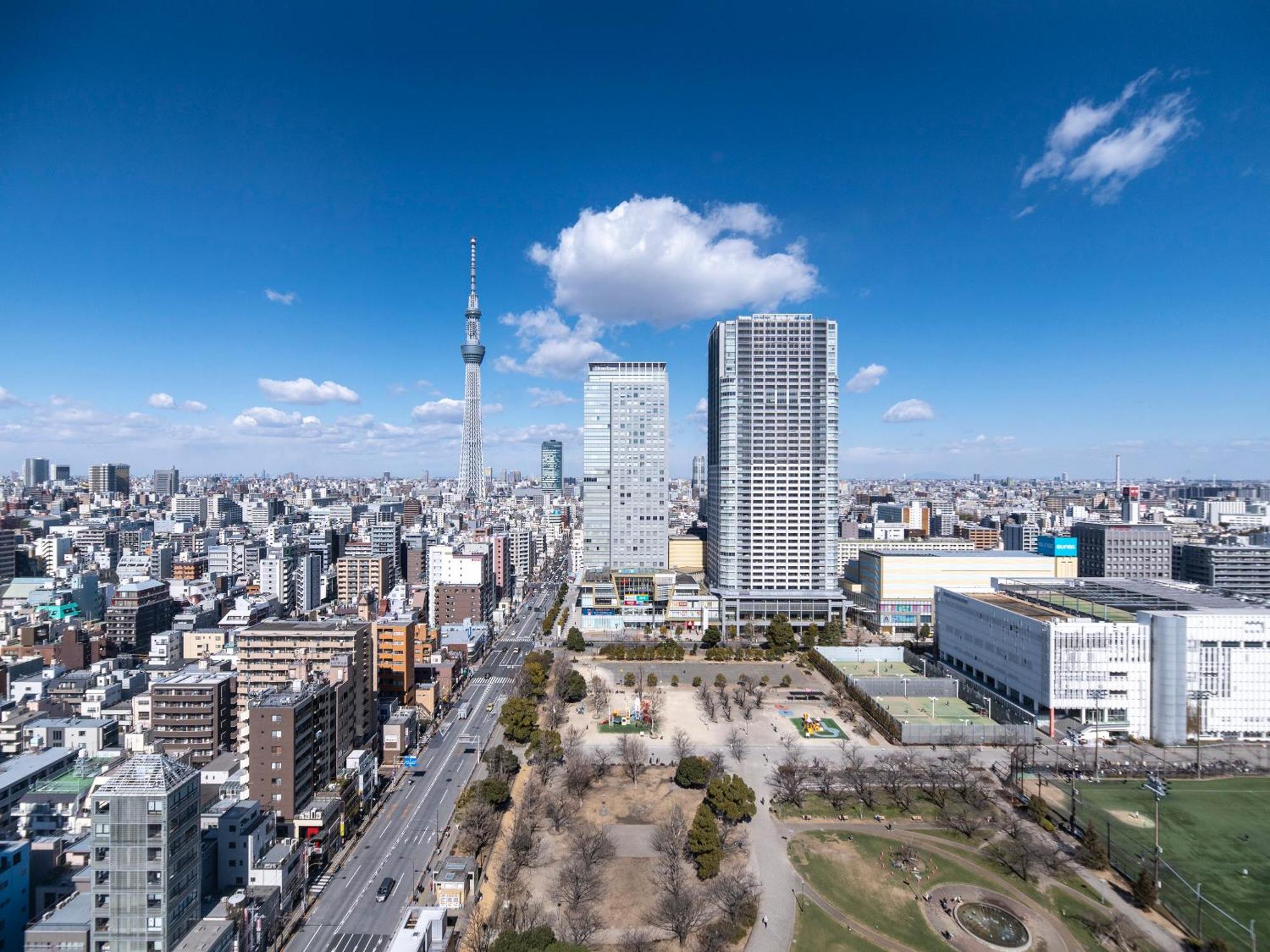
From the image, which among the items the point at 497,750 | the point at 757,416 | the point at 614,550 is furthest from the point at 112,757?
the point at 757,416

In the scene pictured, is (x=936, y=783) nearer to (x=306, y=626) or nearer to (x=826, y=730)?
(x=826, y=730)

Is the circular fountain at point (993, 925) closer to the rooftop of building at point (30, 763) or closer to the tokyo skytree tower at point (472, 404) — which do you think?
the rooftop of building at point (30, 763)

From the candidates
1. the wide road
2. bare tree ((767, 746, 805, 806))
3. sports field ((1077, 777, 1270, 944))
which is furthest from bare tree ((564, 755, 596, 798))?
sports field ((1077, 777, 1270, 944))

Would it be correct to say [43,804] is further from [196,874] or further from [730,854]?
[730,854]

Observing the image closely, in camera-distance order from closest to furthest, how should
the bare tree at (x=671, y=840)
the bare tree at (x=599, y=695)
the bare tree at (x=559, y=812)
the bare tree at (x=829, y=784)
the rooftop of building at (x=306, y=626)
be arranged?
the bare tree at (x=671, y=840)
the bare tree at (x=559, y=812)
the bare tree at (x=829, y=784)
the rooftop of building at (x=306, y=626)
the bare tree at (x=599, y=695)

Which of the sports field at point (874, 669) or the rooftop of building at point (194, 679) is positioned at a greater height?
the rooftop of building at point (194, 679)

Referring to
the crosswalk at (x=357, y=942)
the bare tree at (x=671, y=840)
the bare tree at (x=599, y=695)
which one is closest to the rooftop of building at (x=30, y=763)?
the crosswalk at (x=357, y=942)

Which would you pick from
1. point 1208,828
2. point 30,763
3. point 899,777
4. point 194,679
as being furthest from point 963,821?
point 30,763
